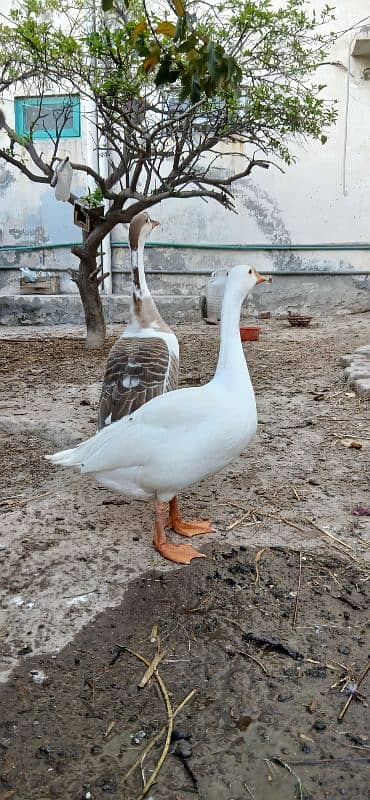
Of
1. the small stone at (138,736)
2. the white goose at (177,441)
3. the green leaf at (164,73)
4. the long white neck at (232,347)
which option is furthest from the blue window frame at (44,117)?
the small stone at (138,736)

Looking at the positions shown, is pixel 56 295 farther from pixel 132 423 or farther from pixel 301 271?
pixel 132 423

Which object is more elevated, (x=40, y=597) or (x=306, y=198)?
(x=306, y=198)

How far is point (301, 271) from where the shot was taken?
11461 mm

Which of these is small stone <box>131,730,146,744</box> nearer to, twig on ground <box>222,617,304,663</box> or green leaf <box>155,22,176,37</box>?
twig on ground <box>222,617,304,663</box>

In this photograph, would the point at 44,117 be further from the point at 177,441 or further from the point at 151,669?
the point at 151,669

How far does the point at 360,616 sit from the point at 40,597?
1266 millimetres

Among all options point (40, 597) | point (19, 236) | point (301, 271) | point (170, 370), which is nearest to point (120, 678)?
point (40, 597)

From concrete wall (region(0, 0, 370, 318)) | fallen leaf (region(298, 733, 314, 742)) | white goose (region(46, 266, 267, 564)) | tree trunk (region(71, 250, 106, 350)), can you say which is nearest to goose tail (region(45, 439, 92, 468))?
white goose (region(46, 266, 267, 564))

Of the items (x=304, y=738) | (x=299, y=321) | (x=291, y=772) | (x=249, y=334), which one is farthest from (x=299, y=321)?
(x=291, y=772)

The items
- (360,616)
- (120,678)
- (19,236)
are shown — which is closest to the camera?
(120,678)

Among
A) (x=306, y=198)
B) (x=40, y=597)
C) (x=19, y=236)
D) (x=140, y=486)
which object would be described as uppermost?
(x=306, y=198)

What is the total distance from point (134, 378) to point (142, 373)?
0.06 m

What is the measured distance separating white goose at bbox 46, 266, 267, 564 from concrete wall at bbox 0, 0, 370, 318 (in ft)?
29.4

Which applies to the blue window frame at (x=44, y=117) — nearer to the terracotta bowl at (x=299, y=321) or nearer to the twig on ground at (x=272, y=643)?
the terracotta bowl at (x=299, y=321)
